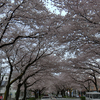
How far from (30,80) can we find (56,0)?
90.6 feet

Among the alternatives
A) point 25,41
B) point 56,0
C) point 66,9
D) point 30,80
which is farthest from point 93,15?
point 30,80

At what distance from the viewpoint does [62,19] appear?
9.30m

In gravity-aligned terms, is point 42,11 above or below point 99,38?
above

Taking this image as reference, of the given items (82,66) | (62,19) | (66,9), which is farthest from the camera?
(82,66)

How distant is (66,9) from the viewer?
330 inches

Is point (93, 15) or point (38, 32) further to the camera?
point (38, 32)

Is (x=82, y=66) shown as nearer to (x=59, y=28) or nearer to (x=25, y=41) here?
(x=25, y=41)

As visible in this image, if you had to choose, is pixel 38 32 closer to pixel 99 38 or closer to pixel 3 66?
pixel 99 38

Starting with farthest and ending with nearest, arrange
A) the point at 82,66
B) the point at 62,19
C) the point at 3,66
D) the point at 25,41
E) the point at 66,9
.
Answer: the point at 3,66, the point at 82,66, the point at 25,41, the point at 62,19, the point at 66,9

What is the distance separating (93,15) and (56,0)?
2.56m

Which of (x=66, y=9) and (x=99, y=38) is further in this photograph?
(x=99, y=38)

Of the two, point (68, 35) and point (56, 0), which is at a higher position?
point (56, 0)

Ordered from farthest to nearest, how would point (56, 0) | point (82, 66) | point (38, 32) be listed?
point (82, 66), point (38, 32), point (56, 0)

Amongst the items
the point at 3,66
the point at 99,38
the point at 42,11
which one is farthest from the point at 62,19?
the point at 3,66
